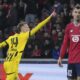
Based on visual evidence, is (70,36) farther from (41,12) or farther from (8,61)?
(41,12)

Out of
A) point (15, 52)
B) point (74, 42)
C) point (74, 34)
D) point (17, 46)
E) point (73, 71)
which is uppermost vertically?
point (74, 34)

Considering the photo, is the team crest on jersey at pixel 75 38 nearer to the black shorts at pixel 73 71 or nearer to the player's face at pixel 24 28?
the black shorts at pixel 73 71

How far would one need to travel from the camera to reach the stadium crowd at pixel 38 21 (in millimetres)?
10266

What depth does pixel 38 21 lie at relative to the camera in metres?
11.5

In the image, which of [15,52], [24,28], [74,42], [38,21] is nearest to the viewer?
[74,42]

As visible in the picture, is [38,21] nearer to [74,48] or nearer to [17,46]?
[17,46]

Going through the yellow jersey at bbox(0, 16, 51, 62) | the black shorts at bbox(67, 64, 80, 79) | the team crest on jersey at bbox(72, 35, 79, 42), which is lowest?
the black shorts at bbox(67, 64, 80, 79)

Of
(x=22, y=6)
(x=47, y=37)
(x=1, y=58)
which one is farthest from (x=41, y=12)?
(x=1, y=58)

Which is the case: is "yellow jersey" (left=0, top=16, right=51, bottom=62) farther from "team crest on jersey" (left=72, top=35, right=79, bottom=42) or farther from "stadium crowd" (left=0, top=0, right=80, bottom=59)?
"stadium crowd" (left=0, top=0, right=80, bottom=59)

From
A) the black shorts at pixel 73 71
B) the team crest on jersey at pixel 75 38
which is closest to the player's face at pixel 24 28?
the team crest on jersey at pixel 75 38

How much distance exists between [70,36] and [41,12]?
461 cm

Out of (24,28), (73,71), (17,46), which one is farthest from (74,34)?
(17,46)

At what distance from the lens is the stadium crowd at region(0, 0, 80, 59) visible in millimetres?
10266

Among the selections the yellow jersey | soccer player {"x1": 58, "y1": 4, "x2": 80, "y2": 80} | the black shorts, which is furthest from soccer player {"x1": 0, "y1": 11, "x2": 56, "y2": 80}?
the black shorts
